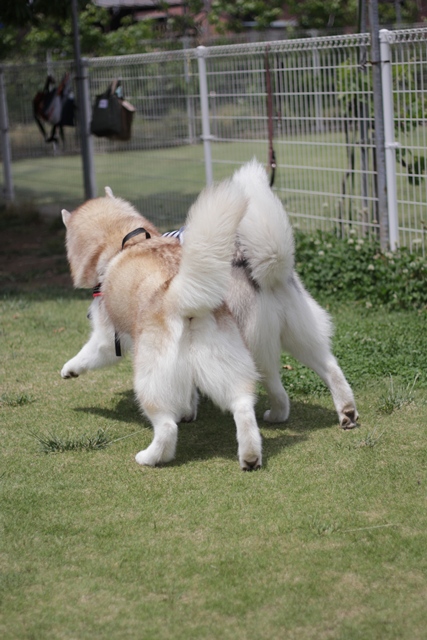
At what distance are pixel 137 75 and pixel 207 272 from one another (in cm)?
644

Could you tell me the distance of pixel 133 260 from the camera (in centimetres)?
442

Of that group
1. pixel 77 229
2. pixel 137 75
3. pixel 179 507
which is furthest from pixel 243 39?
pixel 179 507

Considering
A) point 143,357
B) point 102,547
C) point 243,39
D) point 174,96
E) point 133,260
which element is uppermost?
point 243,39

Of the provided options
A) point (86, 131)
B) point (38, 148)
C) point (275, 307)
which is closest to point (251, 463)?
point (275, 307)

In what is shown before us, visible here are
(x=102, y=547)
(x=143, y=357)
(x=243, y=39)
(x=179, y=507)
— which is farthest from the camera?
(x=243, y=39)

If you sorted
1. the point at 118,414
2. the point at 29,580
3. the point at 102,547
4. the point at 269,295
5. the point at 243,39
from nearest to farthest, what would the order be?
the point at 29,580 < the point at 102,547 < the point at 269,295 < the point at 118,414 < the point at 243,39

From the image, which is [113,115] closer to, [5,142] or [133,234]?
[5,142]

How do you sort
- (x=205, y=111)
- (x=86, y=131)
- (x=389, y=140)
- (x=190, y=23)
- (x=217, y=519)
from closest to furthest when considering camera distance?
(x=217, y=519) < (x=389, y=140) < (x=205, y=111) < (x=86, y=131) < (x=190, y=23)

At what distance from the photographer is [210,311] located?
156 inches

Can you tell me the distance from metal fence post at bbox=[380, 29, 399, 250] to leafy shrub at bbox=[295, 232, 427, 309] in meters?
0.22

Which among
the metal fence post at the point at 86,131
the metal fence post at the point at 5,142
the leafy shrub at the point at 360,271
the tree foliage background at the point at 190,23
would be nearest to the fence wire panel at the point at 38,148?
the metal fence post at the point at 5,142

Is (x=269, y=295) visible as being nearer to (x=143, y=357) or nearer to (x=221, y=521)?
(x=143, y=357)

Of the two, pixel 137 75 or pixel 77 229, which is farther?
pixel 137 75

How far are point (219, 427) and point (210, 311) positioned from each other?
3.52 feet
